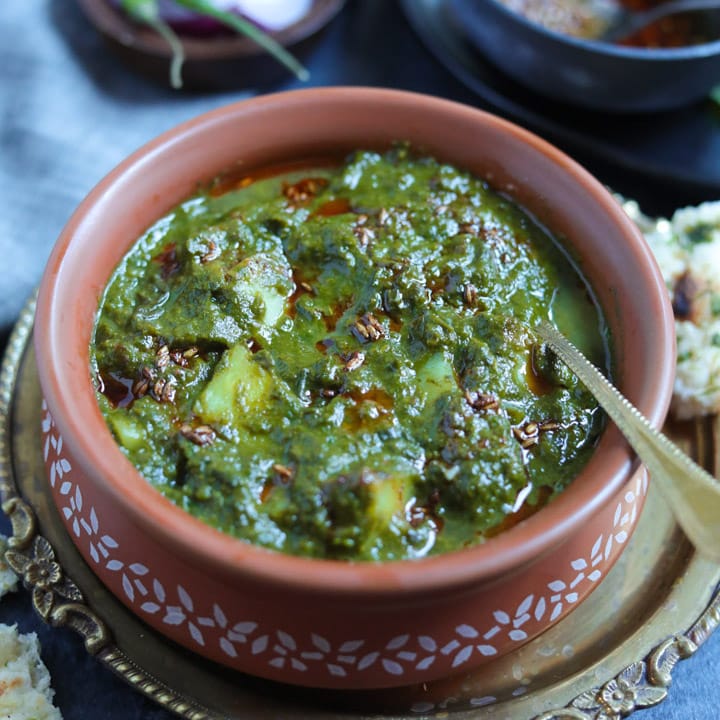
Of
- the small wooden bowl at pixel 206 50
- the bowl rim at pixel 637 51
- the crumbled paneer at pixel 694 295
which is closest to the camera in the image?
the crumbled paneer at pixel 694 295

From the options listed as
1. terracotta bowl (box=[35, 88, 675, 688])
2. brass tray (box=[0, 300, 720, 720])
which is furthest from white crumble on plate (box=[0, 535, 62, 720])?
terracotta bowl (box=[35, 88, 675, 688])

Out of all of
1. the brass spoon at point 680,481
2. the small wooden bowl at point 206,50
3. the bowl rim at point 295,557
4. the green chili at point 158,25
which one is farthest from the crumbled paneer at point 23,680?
the small wooden bowl at point 206,50

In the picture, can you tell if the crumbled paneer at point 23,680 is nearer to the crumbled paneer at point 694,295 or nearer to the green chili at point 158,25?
the crumbled paneer at point 694,295

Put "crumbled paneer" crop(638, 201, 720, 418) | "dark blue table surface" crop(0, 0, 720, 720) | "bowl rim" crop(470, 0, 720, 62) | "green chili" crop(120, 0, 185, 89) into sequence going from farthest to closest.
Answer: "green chili" crop(120, 0, 185, 89)
"bowl rim" crop(470, 0, 720, 62)
"dark blue table surface" crop(0, 0, 720, 720)
"crumbled paneer" crop(638, 201, 720, 418)

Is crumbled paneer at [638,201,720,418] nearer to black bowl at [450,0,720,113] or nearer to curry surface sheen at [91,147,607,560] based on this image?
curry surface sheen at [91,147,607,560]

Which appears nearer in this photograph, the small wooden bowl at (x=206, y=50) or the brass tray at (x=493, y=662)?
the brass tray at (x=493, y=662)

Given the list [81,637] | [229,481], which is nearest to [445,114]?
[229,481]
